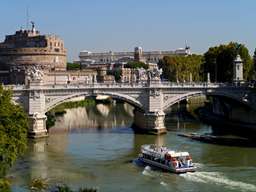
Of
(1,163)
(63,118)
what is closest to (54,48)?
(63,118)

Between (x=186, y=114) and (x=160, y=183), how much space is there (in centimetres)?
3123

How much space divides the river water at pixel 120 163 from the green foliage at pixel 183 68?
28458 millimetres

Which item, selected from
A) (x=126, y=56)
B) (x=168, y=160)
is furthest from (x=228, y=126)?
(x=126, y=56)

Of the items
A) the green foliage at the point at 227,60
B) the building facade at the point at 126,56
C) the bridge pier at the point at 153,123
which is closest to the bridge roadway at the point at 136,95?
the bridge pier at the point at 153,123

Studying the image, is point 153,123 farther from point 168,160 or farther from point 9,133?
point 9,133

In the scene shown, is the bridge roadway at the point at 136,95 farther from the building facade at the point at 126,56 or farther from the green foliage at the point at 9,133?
the building facade at the point at 126,56

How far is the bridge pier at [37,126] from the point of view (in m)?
39.7

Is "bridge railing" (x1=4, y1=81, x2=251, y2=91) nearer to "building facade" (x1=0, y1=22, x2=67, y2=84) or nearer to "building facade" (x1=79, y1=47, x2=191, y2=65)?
"building facade" (x1=0, y1=22, x2=67, y2=84)

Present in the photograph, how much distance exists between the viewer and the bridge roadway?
40.6 meters

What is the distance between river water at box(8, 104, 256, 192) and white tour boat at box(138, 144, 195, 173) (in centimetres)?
38

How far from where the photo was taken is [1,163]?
21375mm

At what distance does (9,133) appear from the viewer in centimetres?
2377

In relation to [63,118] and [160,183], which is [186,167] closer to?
[160,183]

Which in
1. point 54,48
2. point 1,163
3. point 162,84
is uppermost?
point 54,48
